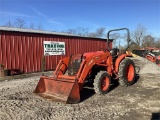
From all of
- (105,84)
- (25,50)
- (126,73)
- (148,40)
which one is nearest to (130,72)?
(126,73)

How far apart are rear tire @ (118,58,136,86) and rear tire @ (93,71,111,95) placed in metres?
0.83

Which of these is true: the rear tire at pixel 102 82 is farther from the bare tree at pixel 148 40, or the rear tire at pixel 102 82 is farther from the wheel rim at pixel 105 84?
the bare tree at pixel 148 40

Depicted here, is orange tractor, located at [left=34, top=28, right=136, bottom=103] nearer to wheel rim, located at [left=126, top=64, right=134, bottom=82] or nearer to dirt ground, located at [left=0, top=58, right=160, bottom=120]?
wheel rim, located at [left=126, top=64, right=134, bottom=82]

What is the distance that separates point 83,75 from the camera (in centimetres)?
643

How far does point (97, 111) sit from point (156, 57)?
1379 cm

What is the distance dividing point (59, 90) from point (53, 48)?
29.6ft

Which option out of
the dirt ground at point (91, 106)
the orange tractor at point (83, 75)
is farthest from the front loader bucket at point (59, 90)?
the dirt ground at point (91, 106)

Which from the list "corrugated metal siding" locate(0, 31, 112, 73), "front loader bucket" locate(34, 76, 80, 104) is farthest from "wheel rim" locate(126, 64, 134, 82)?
"corrugated metal siding" locate(0, 31, 112, 73)

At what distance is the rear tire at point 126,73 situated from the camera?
25.3 ft

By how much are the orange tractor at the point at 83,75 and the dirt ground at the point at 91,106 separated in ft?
1.04

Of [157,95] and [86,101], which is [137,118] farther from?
[157,95]

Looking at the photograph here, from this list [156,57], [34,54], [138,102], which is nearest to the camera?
[138,102]

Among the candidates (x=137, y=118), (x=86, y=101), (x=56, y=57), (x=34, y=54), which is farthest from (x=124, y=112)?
(x=56, y=57)

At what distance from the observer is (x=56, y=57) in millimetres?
15477
